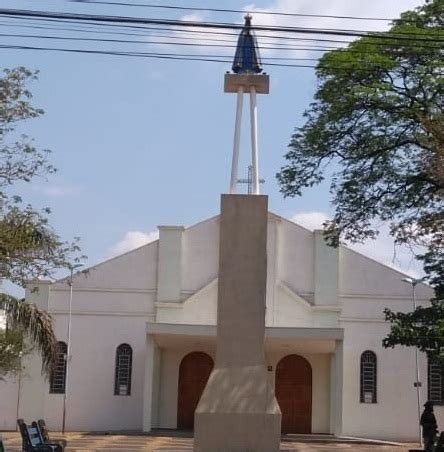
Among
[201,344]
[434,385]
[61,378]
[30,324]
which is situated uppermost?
[201,344]

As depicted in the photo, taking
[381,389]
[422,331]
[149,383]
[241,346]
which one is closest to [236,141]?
[241,346]

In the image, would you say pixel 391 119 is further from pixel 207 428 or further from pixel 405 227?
pixel 207 428

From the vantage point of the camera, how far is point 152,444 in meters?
24.6

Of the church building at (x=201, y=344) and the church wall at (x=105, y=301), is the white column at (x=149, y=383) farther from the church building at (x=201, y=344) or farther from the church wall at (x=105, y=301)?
the church wall at (x=105, y=301)

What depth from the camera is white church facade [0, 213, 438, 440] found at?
31.8 metres

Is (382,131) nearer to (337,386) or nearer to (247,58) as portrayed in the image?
(247,58)

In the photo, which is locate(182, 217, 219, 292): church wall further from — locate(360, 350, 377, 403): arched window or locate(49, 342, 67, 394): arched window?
locate(360, 350, 377, 403): arched window

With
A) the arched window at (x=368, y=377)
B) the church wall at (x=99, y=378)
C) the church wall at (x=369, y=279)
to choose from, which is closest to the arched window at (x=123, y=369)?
the church wall at (x=99, y=378)

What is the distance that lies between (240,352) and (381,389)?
15637 mm

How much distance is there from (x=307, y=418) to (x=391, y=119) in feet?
48.8

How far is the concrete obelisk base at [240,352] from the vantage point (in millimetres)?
17109

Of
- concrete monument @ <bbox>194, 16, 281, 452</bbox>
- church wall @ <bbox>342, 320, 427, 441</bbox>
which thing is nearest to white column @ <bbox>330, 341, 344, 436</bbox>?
church wall @ <bbox>342, 320, 427, 441</bbox>

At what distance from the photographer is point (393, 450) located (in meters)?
25.5

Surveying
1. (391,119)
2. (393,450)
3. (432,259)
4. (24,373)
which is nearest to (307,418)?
(393,450)
